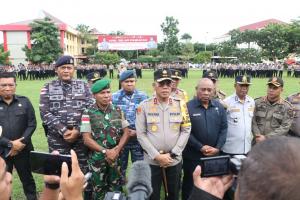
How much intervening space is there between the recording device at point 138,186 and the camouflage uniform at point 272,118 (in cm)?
316

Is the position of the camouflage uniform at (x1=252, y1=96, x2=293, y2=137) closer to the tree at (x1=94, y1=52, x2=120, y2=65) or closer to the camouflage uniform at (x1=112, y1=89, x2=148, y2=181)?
the camouflage uniform at (x1=112, y1=89, x2=148, y2=181)

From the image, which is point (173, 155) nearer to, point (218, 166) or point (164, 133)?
point (164, 133)

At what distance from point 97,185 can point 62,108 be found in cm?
103

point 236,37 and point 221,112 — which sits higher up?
point 236,37

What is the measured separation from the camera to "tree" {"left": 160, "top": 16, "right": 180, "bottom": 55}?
162ft

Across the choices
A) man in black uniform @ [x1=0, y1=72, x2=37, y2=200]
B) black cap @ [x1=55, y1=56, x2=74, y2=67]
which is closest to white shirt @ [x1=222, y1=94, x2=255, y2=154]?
black cap @ [x1=55, y1=56, x2=74, y2=67]

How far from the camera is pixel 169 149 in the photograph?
3.70 metres

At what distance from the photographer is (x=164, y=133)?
369cm

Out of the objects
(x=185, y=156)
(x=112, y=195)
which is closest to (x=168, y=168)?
(x=185, y=156)

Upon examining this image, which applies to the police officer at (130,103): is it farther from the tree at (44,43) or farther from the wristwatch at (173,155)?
the tree at (44,43)

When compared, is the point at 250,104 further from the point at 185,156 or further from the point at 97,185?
the point at 97,185

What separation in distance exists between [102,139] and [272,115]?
7.64ft

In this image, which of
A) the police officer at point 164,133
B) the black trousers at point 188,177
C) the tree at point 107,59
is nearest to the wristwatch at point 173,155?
the police officer at point 164,133

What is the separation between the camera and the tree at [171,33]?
49.2 m
